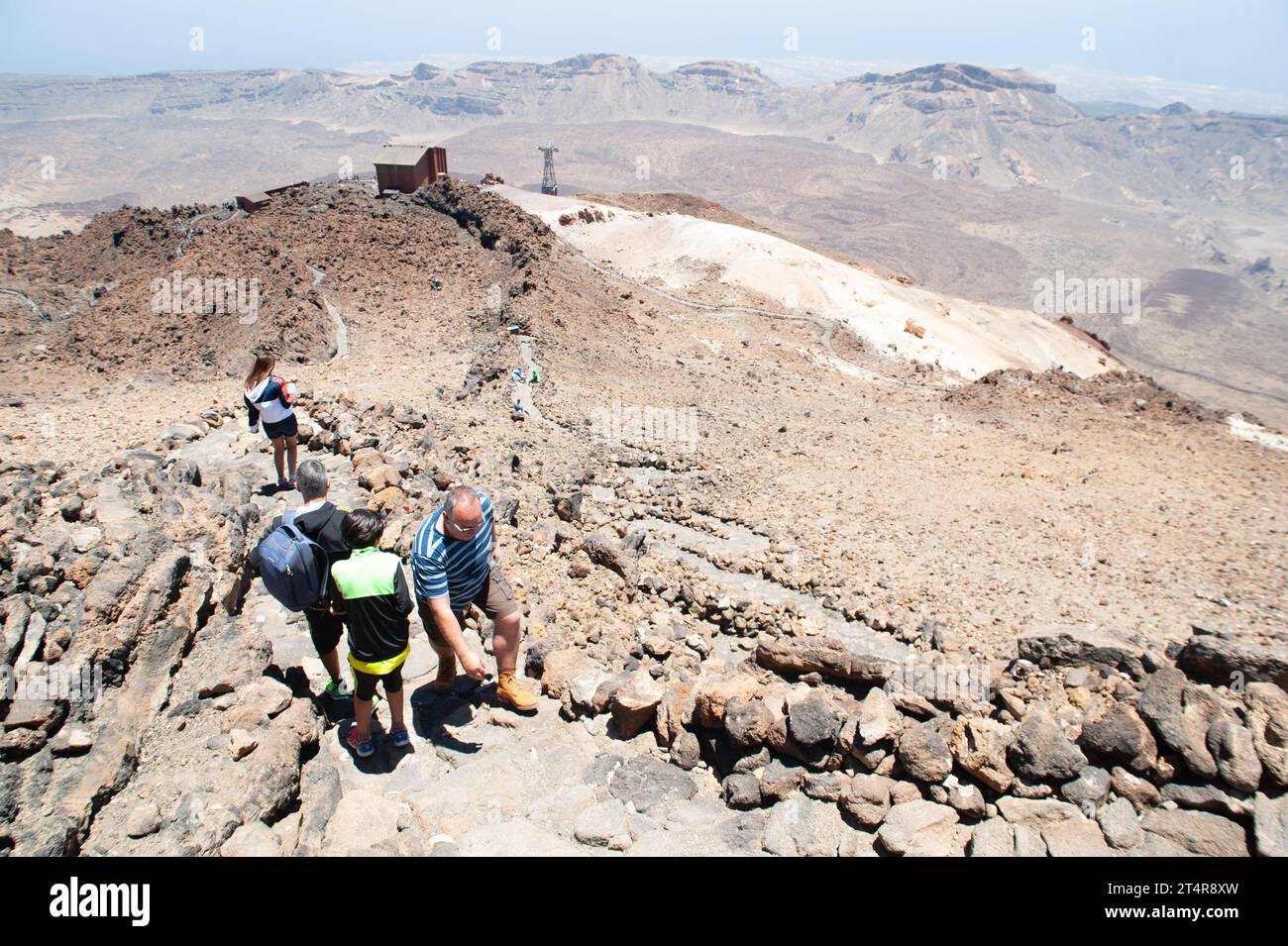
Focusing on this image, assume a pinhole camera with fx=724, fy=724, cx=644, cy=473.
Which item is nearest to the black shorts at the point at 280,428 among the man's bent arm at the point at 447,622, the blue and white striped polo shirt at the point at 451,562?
the blue and white striped polo shirt at the point at 451,562

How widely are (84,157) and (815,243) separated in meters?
119

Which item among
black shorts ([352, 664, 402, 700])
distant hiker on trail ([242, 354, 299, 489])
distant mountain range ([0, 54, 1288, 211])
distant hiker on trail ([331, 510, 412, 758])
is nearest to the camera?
distant hiker on trail ([331, 510, 412, 758])

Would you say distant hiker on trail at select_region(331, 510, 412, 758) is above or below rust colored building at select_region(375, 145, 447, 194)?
below

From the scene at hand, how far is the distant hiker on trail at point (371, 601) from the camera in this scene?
13.3ft

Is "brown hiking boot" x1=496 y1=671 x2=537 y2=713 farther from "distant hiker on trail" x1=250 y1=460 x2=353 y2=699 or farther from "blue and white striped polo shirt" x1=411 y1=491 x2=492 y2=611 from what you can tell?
"distant hiker on trail" x1=250 y1=460 x2=353 y2=699

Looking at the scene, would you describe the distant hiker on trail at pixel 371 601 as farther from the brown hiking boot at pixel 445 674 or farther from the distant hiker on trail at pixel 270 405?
the distant hiker on trail at pixel 270 405

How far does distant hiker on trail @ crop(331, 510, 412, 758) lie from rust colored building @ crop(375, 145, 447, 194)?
2624 centimetres

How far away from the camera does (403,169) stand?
26797 millimetres

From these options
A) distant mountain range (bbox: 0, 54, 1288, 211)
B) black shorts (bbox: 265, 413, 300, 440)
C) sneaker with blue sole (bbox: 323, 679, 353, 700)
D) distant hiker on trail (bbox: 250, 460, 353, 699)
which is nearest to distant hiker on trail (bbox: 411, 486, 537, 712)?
distant hiker on trail (bbox: 250, 460, 353, 699)

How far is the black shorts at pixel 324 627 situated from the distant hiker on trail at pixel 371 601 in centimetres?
40

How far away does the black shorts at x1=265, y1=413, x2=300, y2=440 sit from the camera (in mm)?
7887

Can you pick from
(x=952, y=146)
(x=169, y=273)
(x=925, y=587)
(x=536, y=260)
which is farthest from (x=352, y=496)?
(x=952, y=146)

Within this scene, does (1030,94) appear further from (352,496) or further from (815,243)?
(352,496)

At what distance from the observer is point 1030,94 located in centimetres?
16900
